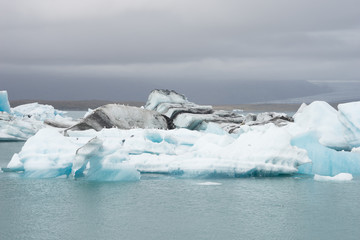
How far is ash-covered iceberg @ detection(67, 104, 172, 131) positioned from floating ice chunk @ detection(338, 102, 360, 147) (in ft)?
25.4

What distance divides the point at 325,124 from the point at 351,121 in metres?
1.15

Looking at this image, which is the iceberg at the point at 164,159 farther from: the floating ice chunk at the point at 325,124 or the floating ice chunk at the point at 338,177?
the floating ice chunk at the point at 325,124

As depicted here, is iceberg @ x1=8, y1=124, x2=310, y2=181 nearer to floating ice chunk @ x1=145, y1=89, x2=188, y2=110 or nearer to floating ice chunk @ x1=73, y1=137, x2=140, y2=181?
floating ice chunk @ x1=73, y1=137, x2=140, y2=181

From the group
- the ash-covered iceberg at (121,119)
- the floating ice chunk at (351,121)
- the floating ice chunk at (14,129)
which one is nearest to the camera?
the floating ice chunk at (351,121)

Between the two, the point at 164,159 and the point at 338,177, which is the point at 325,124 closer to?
the point at 338,177

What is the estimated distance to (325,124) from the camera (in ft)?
60.5

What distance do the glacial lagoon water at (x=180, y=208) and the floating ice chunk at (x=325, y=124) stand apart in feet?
18.4

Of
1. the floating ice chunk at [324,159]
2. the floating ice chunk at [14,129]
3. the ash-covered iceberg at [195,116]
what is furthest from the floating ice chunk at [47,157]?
the floating ice chunk at [14,129]

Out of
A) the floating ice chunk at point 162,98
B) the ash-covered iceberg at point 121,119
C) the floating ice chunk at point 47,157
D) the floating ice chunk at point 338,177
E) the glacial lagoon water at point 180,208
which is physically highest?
the floating ice chunk at point 162,98

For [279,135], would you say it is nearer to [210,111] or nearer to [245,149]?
[245,149]

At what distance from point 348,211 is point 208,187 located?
3251 mm

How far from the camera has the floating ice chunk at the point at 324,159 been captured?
13.3 metres

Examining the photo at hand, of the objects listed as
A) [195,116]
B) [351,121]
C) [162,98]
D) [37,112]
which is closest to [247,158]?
[351,121]

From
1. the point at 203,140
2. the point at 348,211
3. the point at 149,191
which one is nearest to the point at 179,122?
the point at 203,140
